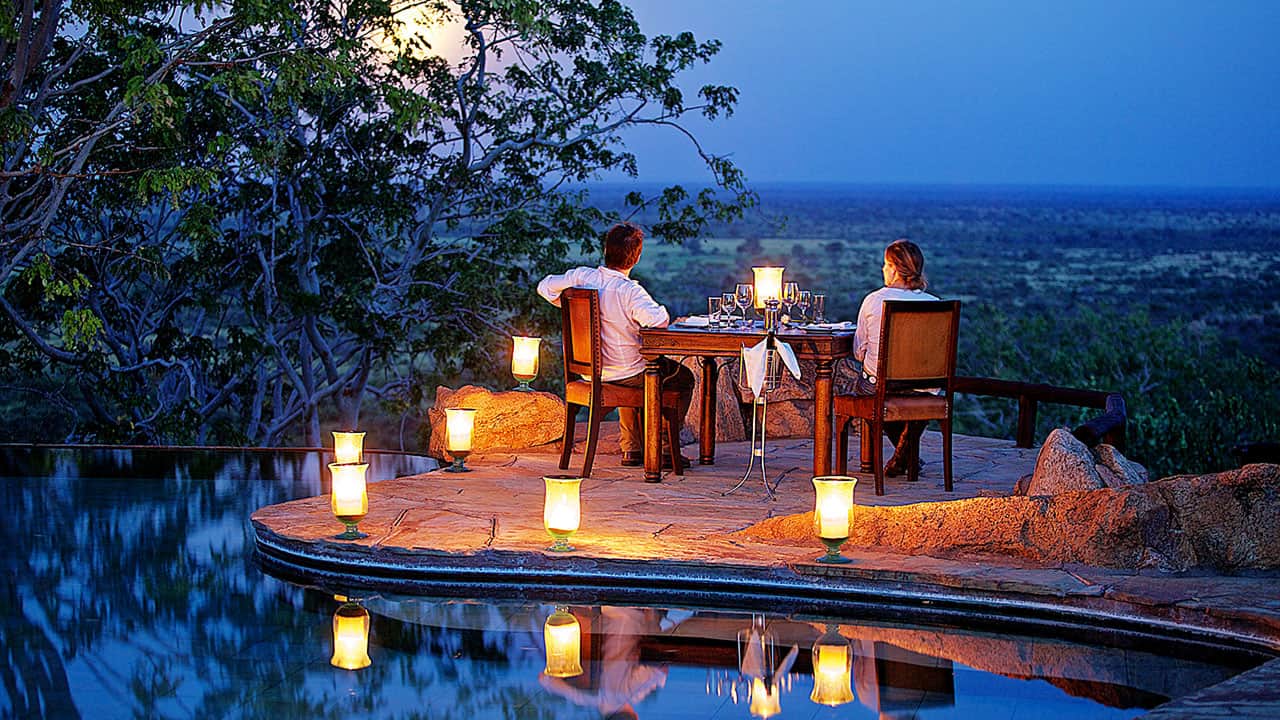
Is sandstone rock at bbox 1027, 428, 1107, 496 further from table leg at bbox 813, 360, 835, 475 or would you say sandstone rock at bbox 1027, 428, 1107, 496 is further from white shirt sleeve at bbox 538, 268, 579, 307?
Result: white shirt sleeve at bbox 538, 268, 579, 307

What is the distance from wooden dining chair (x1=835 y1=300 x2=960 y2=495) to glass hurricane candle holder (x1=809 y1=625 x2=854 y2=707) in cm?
196

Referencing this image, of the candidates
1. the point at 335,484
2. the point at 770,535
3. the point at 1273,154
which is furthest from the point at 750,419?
the point at 1273,154

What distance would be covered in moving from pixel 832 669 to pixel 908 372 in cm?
254

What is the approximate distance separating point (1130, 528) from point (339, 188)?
7.69 m

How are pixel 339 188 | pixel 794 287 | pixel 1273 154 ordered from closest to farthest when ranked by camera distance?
pixel 794 287 → pixel 339 188 → pixel 1273 154

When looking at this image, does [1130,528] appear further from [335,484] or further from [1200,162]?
[1200,162]

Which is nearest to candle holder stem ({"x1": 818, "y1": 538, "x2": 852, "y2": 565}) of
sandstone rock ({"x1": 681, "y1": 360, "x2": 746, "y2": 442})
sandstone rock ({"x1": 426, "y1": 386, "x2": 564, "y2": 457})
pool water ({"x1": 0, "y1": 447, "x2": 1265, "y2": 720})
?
pool water ({"x1": 0, "y1": 447, "x2": 1265, "y2": 720})

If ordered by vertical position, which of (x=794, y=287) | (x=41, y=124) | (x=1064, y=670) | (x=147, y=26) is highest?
(x=147, y=26)

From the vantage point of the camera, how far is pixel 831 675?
13.5 feet

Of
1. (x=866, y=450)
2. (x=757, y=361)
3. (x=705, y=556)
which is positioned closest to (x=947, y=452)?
(x=866, y=450)

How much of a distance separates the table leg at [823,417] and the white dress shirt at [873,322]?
0.55ft

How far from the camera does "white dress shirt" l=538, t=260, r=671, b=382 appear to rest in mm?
6691

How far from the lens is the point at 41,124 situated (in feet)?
29.1

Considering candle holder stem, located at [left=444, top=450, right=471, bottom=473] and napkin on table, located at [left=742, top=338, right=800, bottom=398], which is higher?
napkin on table, located at [left=742, top=338, right=800, bottom=398]
